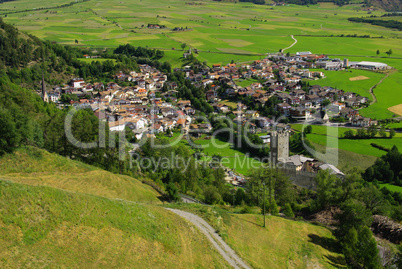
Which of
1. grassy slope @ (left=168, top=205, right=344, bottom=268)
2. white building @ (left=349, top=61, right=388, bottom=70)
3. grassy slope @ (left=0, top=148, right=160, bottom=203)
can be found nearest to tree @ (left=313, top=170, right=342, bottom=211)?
grassy slope @ (left=168, top=205, right=344, bottom=268)

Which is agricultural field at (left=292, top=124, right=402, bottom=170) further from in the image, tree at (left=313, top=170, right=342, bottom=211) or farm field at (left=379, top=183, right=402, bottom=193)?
tree at (left=313, top=170, right=342, bottom=211)

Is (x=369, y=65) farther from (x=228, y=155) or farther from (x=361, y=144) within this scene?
(x=228, y=155)

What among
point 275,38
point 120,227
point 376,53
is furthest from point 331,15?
point 120,227

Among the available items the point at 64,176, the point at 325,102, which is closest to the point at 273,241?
the point at 64,176

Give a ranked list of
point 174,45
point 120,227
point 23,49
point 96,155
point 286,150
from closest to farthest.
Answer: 1. point 120,227
2. point 96,155
3. point 286,150
4. point 23,49
5. point 174,45

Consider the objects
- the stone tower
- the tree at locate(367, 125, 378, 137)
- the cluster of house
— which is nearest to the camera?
the stone tower

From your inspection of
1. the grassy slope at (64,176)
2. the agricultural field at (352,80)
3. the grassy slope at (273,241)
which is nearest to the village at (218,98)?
the agricultural field at (352,80)

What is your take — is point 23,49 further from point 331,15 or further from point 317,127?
point 331,15

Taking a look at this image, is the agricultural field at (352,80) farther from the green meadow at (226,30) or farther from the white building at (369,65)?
the white building at (369,65)
